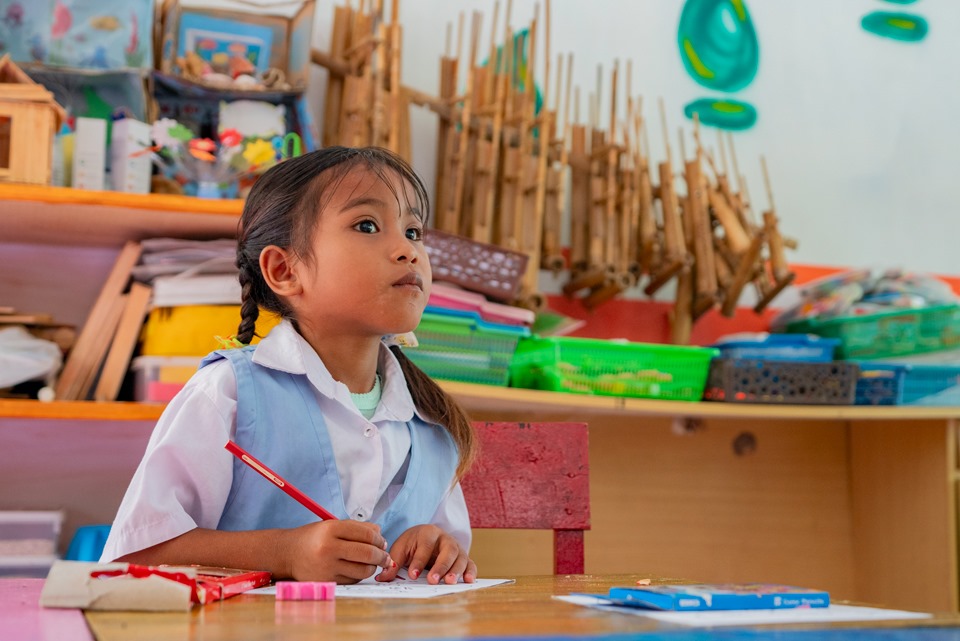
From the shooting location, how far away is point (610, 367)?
6.41ft

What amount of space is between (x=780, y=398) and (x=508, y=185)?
701 millimetres

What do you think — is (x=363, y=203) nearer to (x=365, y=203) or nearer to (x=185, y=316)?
(x=365, y=203)

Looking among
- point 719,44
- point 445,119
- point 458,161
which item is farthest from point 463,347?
point 719,44

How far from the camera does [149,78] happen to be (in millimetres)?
1829

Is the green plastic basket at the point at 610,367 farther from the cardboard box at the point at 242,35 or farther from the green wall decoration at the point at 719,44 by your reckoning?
the green wall decoration at the point at 719,44

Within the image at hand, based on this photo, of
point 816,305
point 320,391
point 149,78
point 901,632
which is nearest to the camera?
point 901,632

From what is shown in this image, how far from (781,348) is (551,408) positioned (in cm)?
51

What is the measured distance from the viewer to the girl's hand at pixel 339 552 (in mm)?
840

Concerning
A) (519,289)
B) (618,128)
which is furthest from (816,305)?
(519,289)

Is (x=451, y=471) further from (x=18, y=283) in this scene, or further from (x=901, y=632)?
(x=18, y=283)

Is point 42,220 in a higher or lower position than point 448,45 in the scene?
lower

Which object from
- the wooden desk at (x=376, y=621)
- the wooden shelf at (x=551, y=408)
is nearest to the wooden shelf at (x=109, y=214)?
the wooden shelf at (x=551, y=408)

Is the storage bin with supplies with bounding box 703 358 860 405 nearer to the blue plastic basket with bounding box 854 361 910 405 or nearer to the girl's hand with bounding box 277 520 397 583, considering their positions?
the blue plastic basket with bounding box 854 361 910 405

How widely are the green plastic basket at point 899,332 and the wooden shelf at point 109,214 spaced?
130 cm
